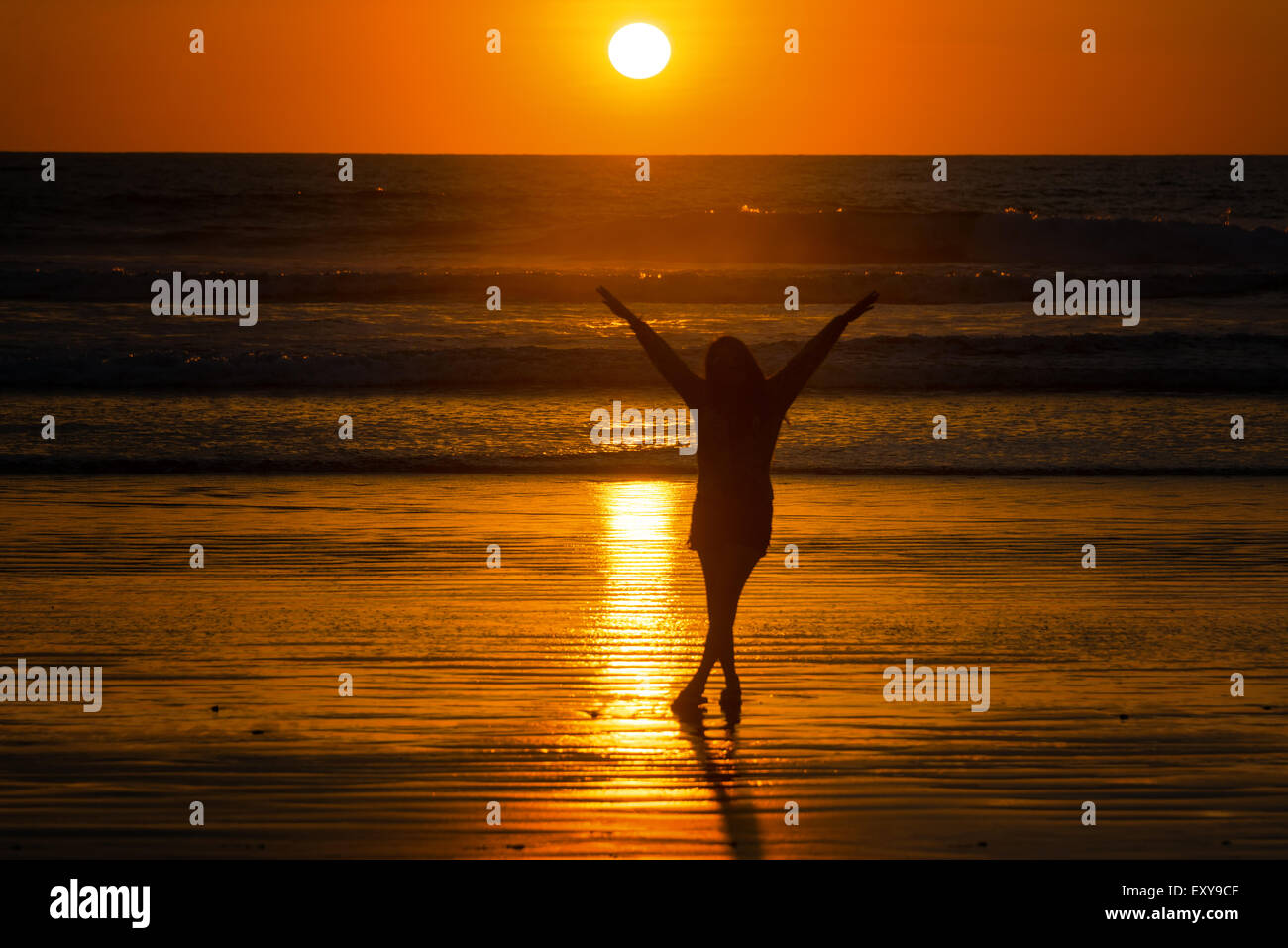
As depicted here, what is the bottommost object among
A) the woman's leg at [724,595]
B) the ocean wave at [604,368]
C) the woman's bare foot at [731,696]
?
the woman's bare foot at [731,696]

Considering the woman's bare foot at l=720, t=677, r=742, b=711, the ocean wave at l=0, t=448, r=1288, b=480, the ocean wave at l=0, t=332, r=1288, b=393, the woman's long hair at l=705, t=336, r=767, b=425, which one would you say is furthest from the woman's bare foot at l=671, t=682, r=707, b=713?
the ocean wave at l=0, t=332, r=1288, b=393

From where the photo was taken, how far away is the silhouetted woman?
5883mm

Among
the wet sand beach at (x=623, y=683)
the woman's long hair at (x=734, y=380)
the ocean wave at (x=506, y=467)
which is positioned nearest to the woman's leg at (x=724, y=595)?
the wet sand beach at (x=623, y=683)

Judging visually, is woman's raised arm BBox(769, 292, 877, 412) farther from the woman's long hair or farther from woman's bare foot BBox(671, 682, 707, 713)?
woman's bare foot BBox(671, 682, 707, 713)

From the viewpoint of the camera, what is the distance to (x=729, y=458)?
596 cm

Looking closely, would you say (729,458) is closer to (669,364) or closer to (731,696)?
(669,364)

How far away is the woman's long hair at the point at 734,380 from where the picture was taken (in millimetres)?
5816

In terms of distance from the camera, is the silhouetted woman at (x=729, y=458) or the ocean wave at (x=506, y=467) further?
the ocean wave at (x=506, y=467)

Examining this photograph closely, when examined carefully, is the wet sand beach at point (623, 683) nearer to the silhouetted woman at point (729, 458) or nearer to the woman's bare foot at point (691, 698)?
the woman's bare foot at point (691, 698)

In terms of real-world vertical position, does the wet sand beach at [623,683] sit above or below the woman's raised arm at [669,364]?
below

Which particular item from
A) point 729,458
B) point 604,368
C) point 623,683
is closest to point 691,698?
point 623,683

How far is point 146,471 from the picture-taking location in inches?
540

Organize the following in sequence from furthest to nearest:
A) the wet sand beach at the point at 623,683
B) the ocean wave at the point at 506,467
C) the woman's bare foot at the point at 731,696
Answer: the ocean wave at the point at 506,467 → the woman's bare foot at the point at 731,696 → the wet sand beach at the point at 623,683

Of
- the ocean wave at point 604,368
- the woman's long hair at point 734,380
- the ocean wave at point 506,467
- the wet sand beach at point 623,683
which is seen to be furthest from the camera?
the ocean wave at point 604,368
